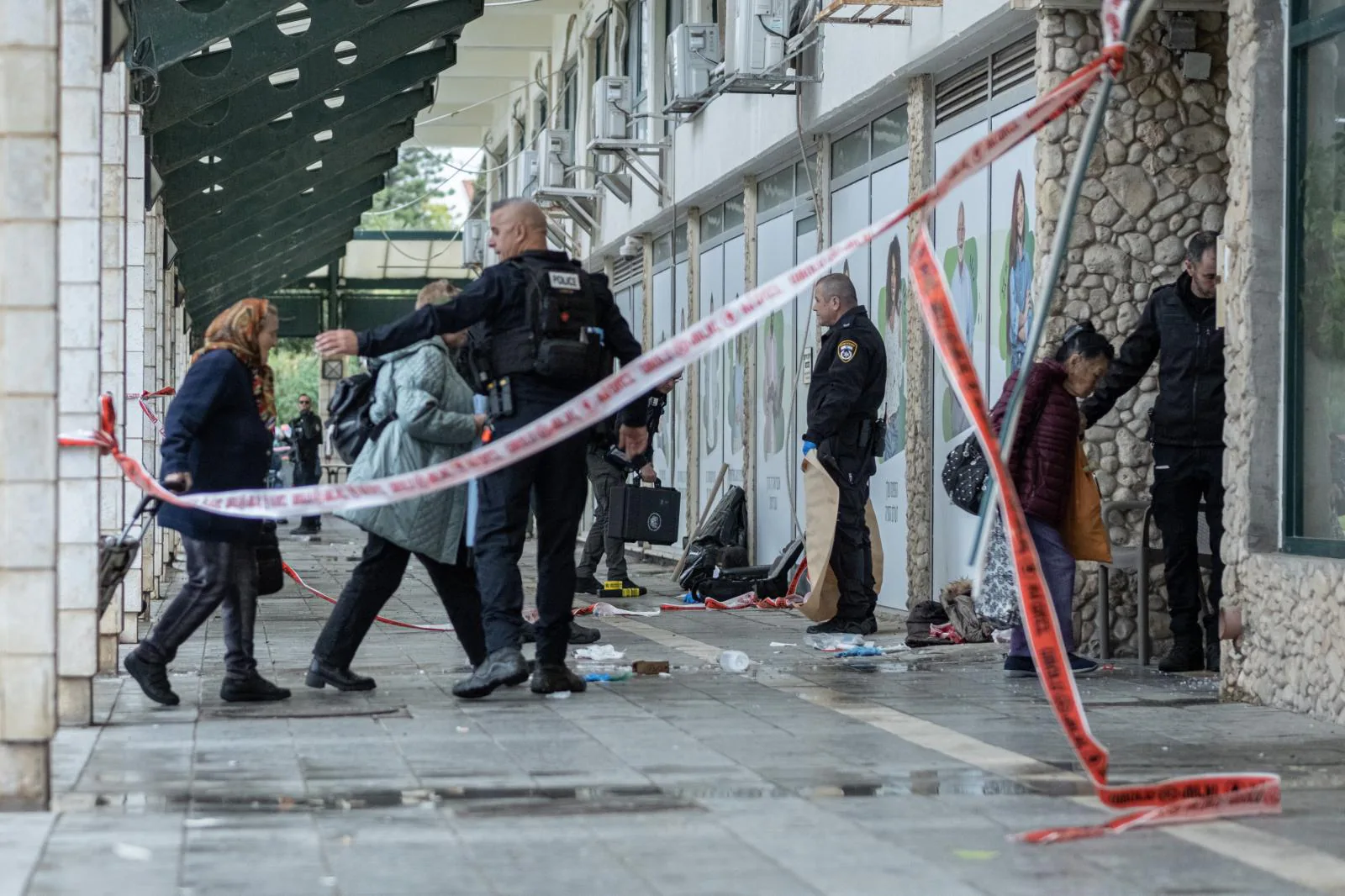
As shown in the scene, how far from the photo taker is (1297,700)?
316 inches

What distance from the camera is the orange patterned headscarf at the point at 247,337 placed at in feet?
27.6

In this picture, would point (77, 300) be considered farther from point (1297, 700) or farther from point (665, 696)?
point (1297, 700)

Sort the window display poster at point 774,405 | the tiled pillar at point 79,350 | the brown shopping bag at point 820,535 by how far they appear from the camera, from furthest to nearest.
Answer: the window display poster at point 774,405
the brown shopping bag at point 820,535
the tiled pillar at point 79,350

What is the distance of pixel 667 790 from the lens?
6.02 metres

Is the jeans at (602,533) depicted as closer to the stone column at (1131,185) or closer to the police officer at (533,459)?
the stone column at (1131,185)

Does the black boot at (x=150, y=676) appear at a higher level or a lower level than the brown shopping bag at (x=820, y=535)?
lower

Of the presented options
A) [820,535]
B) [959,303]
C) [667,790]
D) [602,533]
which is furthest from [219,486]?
[602,533]

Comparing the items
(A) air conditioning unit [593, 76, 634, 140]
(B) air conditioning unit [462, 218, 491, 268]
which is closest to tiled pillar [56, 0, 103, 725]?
(A) air conditioning unit [593, 76, 634, 140]

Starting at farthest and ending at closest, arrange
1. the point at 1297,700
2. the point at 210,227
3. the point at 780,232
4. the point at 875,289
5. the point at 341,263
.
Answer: the point at 341,263 → the point at 210,227 → the point at 780,232 → the point at 875,289 → the point at 1297,700

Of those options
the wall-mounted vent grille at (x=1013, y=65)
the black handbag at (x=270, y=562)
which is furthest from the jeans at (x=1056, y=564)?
the black handbag at (x=270, y=562)

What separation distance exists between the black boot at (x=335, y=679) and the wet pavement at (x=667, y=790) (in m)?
0.09

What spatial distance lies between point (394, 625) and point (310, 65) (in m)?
6.72

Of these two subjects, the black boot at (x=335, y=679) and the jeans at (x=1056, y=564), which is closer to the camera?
the black boot at (x=335, y=679)

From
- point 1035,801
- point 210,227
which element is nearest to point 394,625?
point 1035,801
